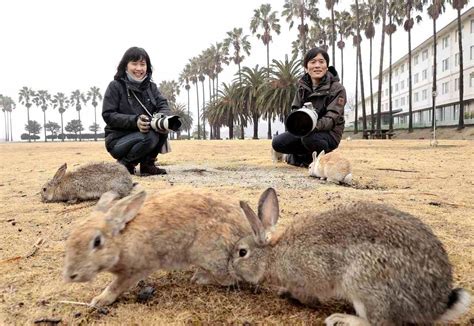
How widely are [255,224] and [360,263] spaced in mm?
668

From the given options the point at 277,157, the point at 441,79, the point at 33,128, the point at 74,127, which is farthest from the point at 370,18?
the point at 33,128

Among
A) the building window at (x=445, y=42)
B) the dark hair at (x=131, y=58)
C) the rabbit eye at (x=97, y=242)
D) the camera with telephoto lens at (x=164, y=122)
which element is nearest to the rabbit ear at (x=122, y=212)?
the rabbit eye at (x=97, y=242)

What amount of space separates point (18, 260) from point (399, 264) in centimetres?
276

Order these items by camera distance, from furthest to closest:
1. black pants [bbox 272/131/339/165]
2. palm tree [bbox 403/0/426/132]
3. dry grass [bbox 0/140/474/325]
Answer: palm tree [bbox 403/0/426/132] → black pants [bbox 272/131/339/165] → dry grass [bbox 0/140/474/325]

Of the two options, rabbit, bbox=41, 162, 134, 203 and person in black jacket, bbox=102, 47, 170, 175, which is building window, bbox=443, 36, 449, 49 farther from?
rabbit, bbox=41, 162, 134, 203

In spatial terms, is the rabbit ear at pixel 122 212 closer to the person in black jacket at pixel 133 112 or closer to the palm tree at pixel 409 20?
the person in black jacket at pixel 133 112

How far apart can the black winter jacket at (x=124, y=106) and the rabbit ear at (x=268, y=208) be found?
5272 millimetres

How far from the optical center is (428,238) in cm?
221

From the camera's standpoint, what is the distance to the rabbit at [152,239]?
7.73 ft

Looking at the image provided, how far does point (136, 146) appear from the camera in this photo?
7.60 metres

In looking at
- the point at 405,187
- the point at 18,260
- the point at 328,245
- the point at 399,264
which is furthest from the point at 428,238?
the point at 405,187

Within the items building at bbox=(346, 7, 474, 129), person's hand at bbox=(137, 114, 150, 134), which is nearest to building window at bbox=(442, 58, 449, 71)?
building at bbox=(346, 7, 474, 129)

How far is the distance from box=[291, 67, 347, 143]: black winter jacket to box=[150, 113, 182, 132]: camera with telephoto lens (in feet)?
8.76

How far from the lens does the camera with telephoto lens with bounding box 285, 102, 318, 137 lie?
7.36m
